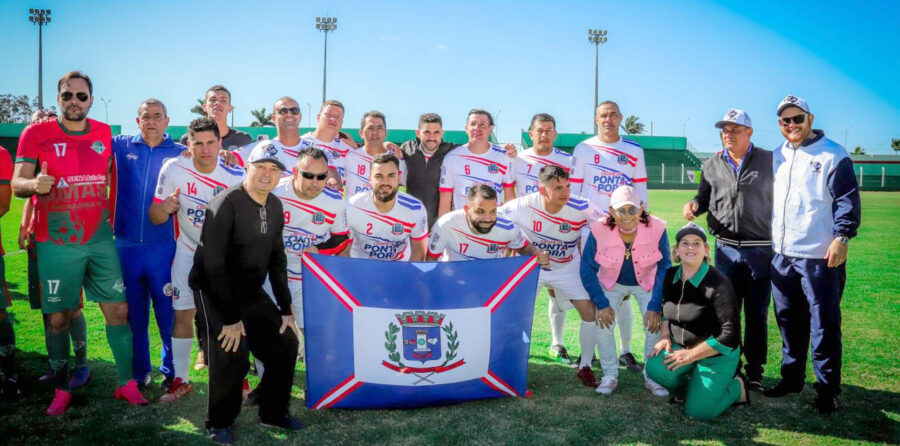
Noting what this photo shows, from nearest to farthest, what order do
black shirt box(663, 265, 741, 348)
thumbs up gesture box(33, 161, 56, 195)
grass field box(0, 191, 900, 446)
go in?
grass field box(0, 191, 900, 446)
thumbs up gesture box(33, 161, 56, 195)
black shirt box(663, 265, 741, 348)

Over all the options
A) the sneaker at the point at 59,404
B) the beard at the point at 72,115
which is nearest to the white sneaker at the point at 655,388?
the sneaker at the point at 59,404

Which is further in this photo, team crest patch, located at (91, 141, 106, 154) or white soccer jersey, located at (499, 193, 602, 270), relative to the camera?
white soccer jersey, located at (499, 193, 602, 270)

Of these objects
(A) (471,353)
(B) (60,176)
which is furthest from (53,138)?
(A) (471,353)

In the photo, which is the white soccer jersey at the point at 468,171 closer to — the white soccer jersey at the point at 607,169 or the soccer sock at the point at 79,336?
the white soccer jersey at the point at 607,169

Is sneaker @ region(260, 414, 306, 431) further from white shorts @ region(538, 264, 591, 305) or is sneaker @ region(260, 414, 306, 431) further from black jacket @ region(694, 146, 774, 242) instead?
black jacket @ region(694, 146, 774, 242)

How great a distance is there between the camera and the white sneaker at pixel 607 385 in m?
4.77

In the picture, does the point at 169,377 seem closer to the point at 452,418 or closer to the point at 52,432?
the point at 52,432

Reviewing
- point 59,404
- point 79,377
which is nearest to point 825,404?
point 59,404

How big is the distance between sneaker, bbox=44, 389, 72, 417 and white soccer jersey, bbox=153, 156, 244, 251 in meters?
1.38

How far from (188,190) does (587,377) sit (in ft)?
12.2

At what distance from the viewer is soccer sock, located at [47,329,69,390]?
4.32 m

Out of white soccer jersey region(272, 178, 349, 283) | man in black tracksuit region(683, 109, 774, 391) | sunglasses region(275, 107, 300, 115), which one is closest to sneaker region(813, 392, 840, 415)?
man in black tracksuit region(683, 109, 774, 391)

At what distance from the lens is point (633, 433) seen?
13.2ft

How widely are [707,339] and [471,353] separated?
177 centimetres
